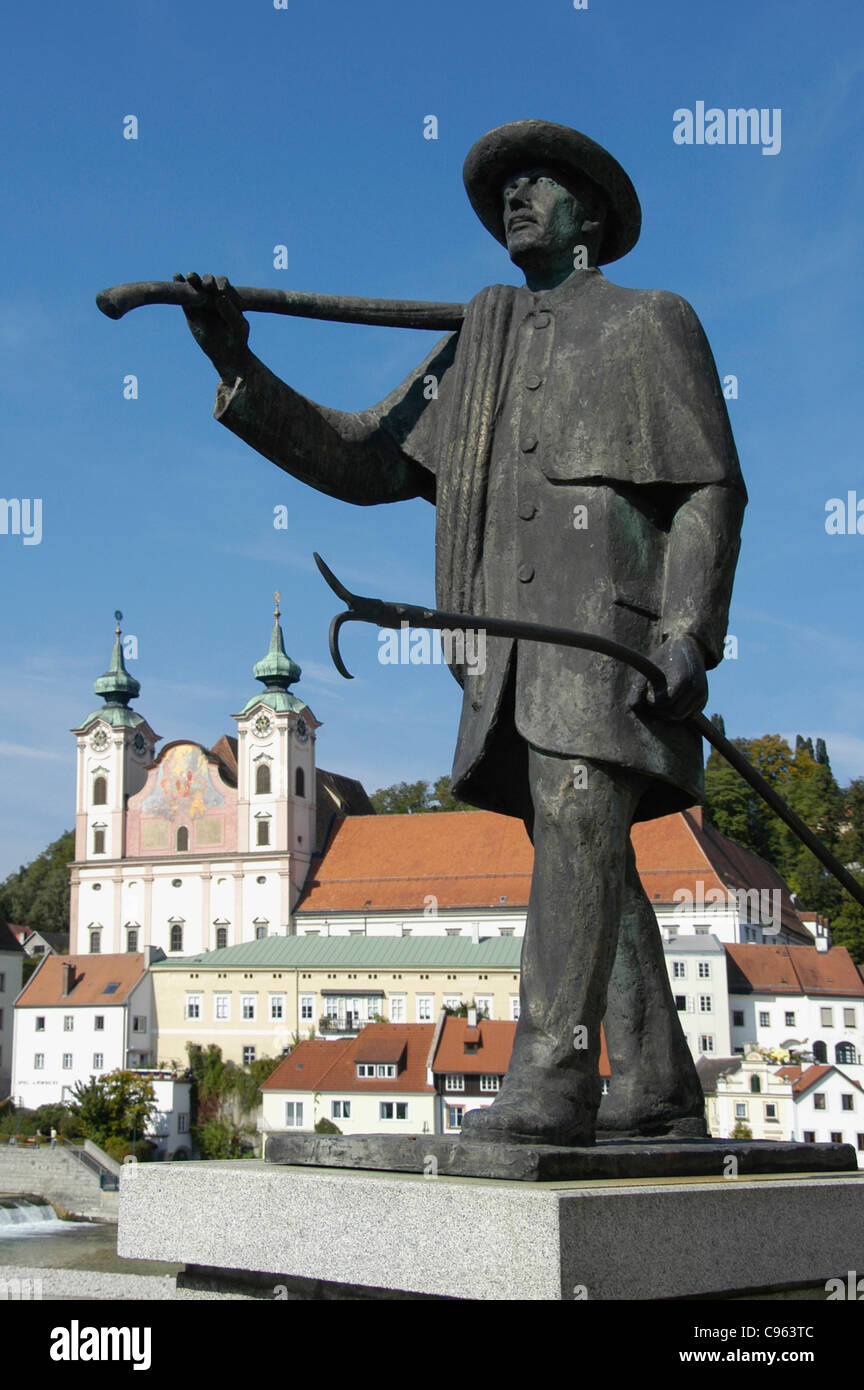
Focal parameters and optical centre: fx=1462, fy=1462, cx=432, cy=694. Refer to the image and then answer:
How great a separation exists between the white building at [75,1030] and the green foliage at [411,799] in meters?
29.6

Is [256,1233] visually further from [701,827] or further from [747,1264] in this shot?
[701,827]

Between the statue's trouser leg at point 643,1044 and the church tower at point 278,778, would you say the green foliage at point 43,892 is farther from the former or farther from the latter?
the statue's trouser leg at point 643,1044

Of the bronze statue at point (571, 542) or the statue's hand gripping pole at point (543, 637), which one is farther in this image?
the bronze statue at point (571, 542)

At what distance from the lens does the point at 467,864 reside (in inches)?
2867

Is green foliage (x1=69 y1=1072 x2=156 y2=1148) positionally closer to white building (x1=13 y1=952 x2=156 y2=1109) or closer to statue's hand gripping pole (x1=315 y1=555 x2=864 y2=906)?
white building (x1=13 y1=952 x2=156 y2=1109)

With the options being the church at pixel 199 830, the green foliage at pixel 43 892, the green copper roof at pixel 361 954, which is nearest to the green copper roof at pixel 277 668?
the church at pixel 199 830

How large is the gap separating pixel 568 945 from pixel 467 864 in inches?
2740

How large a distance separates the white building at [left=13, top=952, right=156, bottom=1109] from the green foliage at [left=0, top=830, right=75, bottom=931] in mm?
33166

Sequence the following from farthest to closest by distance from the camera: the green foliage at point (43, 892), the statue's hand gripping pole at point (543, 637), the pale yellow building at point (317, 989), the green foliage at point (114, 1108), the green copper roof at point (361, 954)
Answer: the green foliage at point (43, 892) → the green copper roof at point (361, 954) → the pale yellow building at point (317, 989) → the green foliage at point (114, 1108) → the statue's hand gripping pole at point (543, 637)

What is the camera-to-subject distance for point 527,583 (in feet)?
13.4

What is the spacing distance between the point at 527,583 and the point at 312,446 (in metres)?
0.86

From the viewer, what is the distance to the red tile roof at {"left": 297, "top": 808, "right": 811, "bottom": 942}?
219ft

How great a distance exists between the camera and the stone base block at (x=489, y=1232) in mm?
2783
